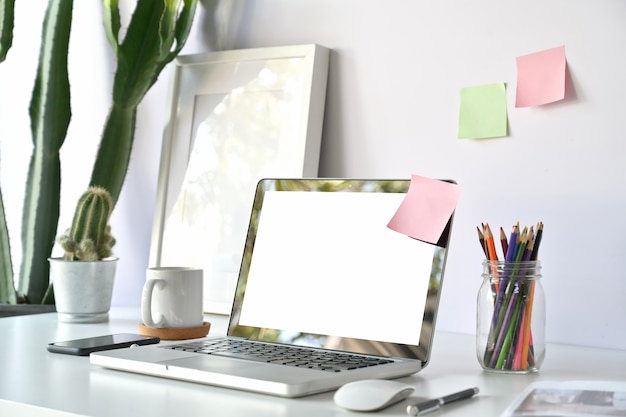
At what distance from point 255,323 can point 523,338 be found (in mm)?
332

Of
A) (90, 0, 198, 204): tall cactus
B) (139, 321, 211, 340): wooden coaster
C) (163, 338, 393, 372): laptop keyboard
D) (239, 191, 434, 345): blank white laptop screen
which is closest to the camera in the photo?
(163, 338, 393, 372): laptop keyboard

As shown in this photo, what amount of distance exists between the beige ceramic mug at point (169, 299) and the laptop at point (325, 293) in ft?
0.31

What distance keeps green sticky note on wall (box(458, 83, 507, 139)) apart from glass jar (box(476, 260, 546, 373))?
324mm

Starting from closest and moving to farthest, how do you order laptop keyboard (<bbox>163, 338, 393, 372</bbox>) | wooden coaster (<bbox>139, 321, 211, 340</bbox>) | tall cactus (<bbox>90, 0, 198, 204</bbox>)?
laptop keyboard (<bbox>163, 338, 393, 372</bbox>) < wooden coaster (<bbox>139, 321, 211, 340</bbox>) < tall cactus (<bbox>90, 0, 198, 204</bbox>)

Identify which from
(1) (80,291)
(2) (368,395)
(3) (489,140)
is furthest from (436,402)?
(1) (80,291)

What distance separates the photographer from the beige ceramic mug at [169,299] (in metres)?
1.09

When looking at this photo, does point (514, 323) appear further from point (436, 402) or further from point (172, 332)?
point (172, 332)

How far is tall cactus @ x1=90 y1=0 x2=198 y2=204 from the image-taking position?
145 centimetres

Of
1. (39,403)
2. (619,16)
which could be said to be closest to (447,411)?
(39,403)

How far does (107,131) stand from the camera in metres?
1.50

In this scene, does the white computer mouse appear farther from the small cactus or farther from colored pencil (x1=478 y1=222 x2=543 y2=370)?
the small cactus

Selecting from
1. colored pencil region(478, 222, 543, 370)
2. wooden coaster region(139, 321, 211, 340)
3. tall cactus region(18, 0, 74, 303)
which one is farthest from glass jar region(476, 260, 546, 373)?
tall cactus region(18, 0, 74, 303)

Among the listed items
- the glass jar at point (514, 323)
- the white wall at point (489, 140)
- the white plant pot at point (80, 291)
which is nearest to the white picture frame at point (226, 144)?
the white wall at point (489, 140)

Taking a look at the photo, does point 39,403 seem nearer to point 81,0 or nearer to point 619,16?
point 619,16
